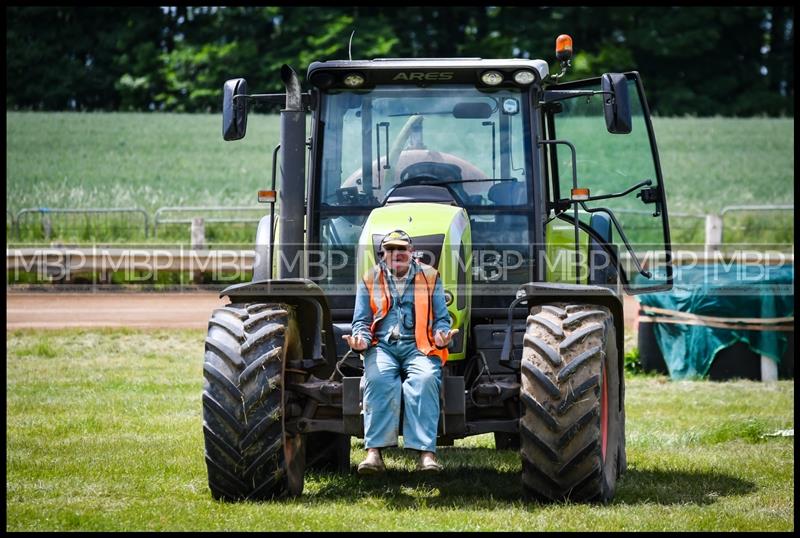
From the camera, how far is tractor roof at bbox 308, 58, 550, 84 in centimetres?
879

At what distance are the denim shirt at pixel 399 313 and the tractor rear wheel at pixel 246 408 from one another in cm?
47

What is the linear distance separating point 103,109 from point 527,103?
1755 inches

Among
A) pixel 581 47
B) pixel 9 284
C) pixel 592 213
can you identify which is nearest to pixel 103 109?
pixel 581 47

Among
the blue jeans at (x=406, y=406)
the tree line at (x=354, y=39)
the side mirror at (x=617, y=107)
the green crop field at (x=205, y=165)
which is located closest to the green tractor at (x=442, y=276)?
the side mirror at (x=617, y=107)

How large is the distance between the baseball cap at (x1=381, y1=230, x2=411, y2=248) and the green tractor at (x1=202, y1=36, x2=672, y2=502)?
0.23 m

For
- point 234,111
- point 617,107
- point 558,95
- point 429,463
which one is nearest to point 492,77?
point 558,95

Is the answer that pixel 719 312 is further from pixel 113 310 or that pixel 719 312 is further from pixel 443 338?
pixel 113 310

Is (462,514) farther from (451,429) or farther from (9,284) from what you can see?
(9,284)

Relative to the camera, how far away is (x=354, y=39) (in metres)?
46.5

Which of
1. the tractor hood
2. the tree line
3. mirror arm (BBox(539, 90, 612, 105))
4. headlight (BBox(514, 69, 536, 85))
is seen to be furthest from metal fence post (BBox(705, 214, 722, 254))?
the tree line

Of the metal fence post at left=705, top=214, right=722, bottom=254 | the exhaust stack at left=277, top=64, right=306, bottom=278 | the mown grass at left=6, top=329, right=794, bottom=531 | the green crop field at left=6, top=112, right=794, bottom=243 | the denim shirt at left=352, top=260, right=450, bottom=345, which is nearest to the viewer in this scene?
the mown grass at left=6, top=329, right=794, bottom=531

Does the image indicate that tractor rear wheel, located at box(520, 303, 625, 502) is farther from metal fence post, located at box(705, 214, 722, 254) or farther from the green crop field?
the green crop field

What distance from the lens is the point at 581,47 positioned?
49.8 meters

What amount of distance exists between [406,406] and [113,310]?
12.9 m
